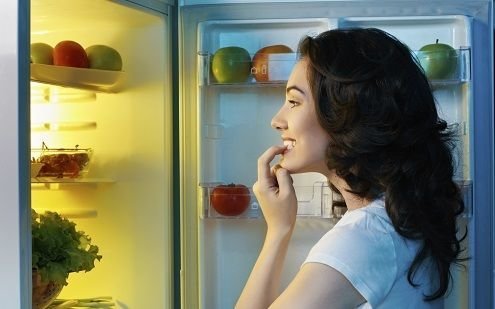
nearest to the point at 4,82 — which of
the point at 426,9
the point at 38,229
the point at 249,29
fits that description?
the point at 38,229

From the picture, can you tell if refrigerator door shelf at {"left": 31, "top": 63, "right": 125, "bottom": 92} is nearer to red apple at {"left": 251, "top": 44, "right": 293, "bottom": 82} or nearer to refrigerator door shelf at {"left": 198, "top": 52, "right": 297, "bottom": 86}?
refrigerator door shelf at {"left": 198, "top": 52, "right": 297, "bottom": 86}

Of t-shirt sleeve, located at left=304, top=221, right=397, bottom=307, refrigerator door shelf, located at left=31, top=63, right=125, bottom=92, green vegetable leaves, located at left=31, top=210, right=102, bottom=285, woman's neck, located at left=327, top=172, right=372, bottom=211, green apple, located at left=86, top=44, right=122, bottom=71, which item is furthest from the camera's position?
green apple, located at left=86, top=44, right=122, bottom=71

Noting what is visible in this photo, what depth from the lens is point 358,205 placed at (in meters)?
1.10

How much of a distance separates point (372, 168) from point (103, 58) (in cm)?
83

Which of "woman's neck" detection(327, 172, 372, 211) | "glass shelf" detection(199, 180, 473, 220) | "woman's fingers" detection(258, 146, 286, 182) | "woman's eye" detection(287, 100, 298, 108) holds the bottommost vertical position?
"glass shelf" detection(199, 180, 473, 220)

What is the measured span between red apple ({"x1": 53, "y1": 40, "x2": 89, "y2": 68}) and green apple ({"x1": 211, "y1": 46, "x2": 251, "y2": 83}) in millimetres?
308

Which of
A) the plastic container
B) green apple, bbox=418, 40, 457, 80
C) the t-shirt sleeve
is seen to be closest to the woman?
the t-shirt sleeve

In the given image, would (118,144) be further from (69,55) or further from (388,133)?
(388,133)

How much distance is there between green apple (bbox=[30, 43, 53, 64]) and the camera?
1595 mm

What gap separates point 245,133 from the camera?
65.7 inches

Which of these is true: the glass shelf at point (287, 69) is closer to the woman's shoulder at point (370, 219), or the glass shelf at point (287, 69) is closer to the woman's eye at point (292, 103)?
the woman's eye at point (292, 103)

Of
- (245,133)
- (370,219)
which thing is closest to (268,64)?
(245,133)

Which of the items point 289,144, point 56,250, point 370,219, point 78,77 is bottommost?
point 56,250

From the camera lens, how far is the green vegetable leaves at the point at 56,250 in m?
1.41
